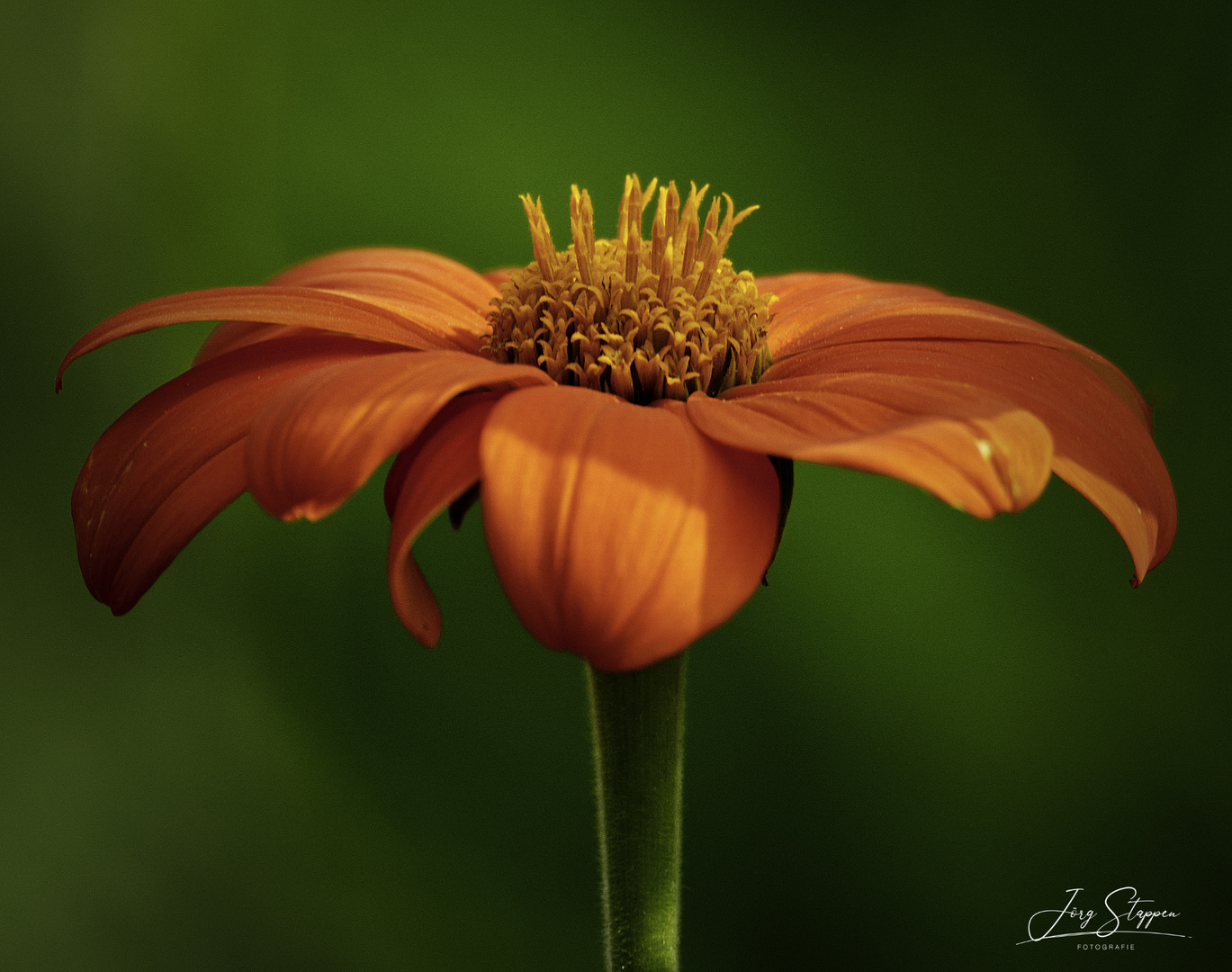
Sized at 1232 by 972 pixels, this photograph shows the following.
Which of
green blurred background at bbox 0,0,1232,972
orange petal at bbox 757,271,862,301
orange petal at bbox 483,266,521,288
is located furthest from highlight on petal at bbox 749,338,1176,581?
green blurred background at bbox 0,0,1232,972

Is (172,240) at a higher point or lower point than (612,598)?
higher

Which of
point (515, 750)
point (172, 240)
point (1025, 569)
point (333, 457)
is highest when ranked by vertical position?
point (172, 240)

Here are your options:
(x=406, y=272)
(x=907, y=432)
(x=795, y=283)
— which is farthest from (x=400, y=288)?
(x=907, y=432)

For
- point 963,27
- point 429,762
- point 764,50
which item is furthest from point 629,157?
point 429,762

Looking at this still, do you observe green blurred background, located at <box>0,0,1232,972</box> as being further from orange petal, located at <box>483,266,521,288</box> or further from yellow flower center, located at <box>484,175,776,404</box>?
yellow flower center, located at <box>484,175,776,404</box>

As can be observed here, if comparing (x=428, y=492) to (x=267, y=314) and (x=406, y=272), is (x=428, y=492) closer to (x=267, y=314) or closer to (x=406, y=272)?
(x=267, y=314)

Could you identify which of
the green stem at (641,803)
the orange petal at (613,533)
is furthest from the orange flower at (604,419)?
the green stem at (641,803)

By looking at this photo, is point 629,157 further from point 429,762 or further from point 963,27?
point 429,762
